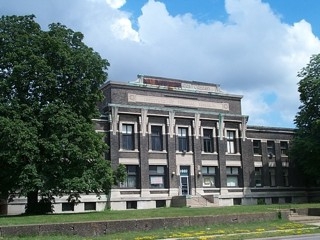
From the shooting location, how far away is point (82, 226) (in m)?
21.5

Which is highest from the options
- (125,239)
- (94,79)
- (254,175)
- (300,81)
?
(300,81)

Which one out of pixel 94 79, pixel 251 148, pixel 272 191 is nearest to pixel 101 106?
pixel 94 79

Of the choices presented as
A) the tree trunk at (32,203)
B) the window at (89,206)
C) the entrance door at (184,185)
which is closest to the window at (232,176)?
the entrance door at (184,185)

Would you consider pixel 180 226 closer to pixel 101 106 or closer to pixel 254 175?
pixel 101 106

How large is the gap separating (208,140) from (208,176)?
396cm

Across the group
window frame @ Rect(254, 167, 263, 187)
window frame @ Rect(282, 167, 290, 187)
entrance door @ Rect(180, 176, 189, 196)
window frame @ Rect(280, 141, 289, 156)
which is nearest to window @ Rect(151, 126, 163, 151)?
entrance door @ Rect(180, 176, 189, 196)

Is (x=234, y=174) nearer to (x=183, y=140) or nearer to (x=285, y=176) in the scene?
(x=183, y=140)

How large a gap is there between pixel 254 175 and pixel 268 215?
25.6m

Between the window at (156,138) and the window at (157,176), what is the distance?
1.98 m

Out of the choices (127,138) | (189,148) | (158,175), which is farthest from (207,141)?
(127,138)

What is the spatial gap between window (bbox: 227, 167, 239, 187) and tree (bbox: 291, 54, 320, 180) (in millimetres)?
6655

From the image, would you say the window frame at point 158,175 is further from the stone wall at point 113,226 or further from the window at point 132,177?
the stone wall at point 113,226

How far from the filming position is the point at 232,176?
52469 mm

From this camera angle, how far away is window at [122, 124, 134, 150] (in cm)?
4703
